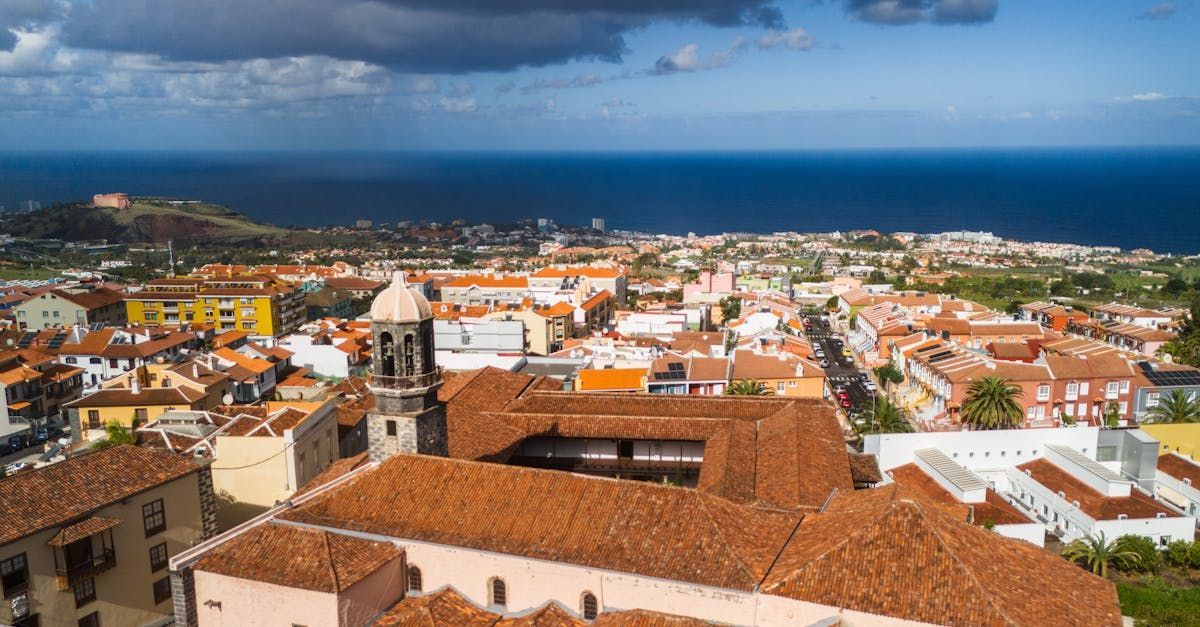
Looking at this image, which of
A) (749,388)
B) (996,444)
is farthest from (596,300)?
(996,444)

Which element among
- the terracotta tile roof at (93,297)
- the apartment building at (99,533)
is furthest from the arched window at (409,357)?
the terracotta tile roof at (93,297)

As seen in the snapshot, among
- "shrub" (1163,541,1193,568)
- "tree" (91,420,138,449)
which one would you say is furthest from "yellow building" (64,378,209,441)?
"shrub" (1163,541,1193,568)

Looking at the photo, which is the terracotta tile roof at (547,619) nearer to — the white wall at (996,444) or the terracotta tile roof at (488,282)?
the white wall at (996,444)

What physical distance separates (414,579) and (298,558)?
2.25 meters

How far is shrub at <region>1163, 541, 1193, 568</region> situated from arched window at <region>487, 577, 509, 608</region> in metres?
22.2

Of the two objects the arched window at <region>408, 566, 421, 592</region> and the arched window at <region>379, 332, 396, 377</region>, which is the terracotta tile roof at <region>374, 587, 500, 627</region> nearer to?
the arched window at <region>408, 566, 421, 592</region>

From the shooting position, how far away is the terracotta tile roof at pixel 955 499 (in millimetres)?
26609

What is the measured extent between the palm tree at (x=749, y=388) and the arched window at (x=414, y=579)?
24058mm

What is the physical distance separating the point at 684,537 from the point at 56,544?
12930mm

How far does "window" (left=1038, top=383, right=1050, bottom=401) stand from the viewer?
4338cm

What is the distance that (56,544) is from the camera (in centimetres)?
1814

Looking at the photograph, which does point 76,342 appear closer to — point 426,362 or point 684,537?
point 426,362

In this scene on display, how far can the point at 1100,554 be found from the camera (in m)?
26.0

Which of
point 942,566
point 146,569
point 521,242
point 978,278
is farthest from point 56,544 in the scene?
point 521,242
